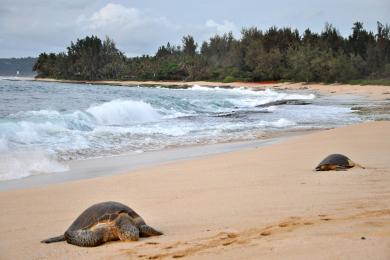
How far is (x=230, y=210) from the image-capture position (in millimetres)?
4809

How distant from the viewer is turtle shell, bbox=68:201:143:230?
391 centimetres

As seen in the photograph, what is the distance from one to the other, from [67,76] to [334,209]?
98.3 m

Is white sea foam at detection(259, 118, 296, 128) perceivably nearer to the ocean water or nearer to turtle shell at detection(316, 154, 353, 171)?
the ocean water

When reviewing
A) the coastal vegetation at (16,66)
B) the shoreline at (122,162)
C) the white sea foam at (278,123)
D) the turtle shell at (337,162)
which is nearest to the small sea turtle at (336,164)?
the turtle shell at (337,162)

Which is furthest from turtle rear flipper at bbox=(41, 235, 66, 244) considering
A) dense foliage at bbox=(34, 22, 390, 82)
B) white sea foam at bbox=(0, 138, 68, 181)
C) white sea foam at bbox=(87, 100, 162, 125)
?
dense foliage at bbox=(34, 22, 390, 82)

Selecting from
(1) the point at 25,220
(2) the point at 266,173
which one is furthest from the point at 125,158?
(1) the point at 25,220

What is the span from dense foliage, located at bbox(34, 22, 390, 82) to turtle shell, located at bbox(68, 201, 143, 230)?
176 feet

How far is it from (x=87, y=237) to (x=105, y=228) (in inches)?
6.9

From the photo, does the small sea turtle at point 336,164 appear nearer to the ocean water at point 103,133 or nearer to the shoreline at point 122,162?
the shoreline at point 122,162

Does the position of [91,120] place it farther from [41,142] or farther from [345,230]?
[345,230]

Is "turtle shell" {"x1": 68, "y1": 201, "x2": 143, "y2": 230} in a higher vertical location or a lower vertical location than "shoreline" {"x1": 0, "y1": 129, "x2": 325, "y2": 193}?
higher

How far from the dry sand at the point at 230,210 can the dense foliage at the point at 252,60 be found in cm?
5014

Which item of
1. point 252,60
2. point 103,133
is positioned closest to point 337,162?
point 103,133

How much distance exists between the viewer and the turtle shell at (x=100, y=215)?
3910 mm
